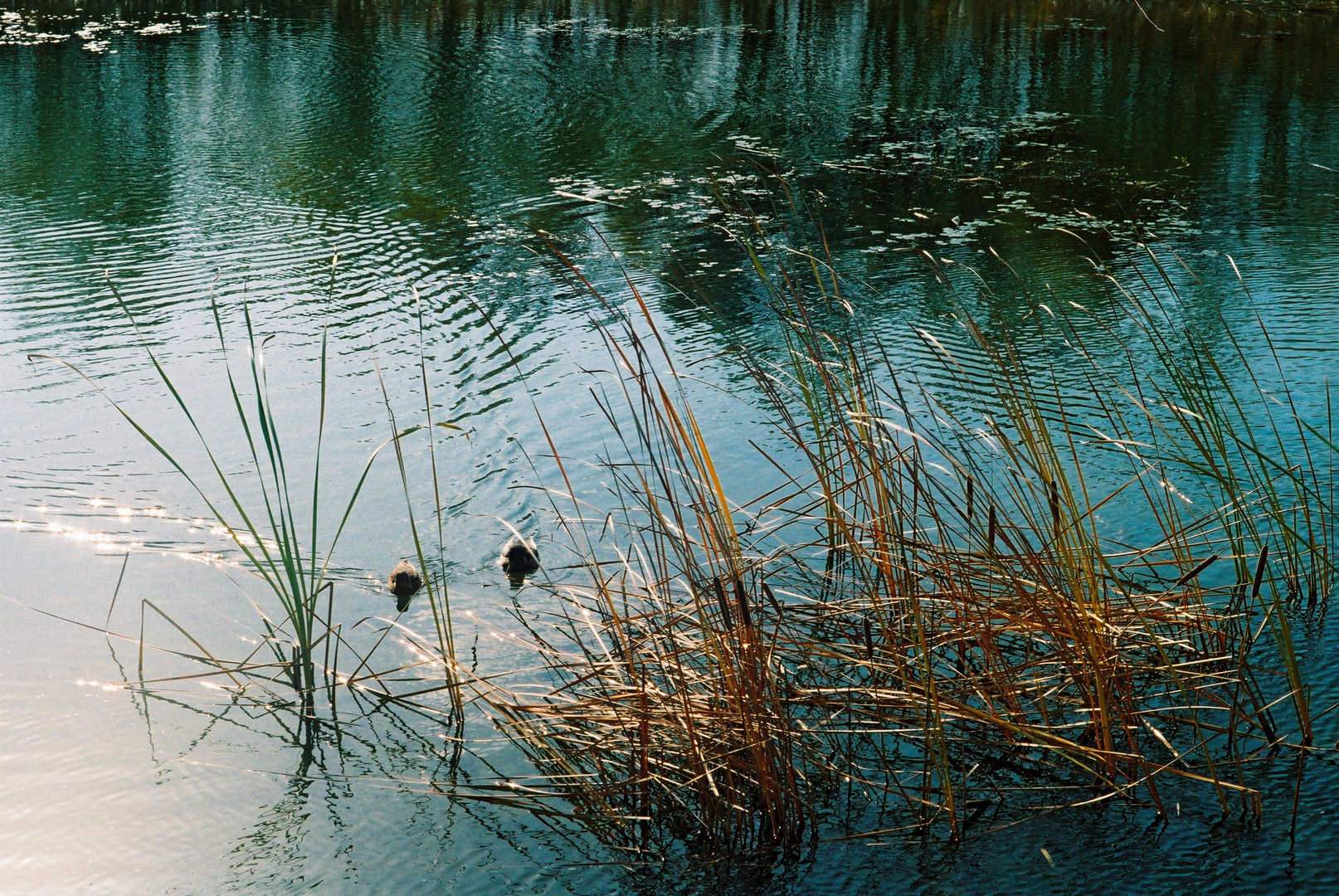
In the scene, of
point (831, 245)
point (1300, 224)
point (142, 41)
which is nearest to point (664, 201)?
point (831, 245)

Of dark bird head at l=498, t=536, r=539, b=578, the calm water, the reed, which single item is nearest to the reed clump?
the calm water

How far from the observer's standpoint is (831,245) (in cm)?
606

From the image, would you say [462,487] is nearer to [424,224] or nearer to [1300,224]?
[424,224]

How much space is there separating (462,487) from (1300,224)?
498cm

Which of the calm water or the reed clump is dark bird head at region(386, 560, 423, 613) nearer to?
the calm water

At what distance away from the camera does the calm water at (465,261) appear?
214 cm

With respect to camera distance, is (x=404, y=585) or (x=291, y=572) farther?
(x=404, y=585)

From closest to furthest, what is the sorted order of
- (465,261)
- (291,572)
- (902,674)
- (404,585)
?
1. (902,674)
2. (291,572)
3. (404,585)
4. (465,261)

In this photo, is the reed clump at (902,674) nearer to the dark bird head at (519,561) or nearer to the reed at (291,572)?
the dark bird head at (519,561)

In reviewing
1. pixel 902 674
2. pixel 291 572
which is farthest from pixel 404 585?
pixel 902 674

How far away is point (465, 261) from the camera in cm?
Result: 599

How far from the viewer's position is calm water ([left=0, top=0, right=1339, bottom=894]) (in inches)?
84.2

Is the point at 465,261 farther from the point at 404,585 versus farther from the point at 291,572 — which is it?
the point at 291,572

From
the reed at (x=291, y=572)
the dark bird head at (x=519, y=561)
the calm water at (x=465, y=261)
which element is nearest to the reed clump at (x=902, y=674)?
the calm water at (x=465, y=261)
